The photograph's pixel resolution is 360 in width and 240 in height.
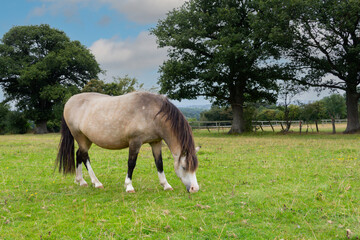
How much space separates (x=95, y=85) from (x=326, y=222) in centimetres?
3459

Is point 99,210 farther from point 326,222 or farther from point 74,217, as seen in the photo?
point 326,222

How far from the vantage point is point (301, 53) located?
22828 millimetres

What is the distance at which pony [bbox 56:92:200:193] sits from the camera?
5.45m

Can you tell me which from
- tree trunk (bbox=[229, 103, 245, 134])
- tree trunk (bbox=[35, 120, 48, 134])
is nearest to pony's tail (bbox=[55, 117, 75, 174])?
tree trunk (bbox=[229, 103, 245, 134])

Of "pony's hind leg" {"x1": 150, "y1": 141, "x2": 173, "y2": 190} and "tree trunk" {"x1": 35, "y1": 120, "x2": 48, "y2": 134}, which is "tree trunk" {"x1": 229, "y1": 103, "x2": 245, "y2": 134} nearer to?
"pony's hind leg" {"x1": 150, "y1": 141, "x2": 173, "y2": 190}

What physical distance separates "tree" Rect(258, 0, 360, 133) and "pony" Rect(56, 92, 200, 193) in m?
16.5

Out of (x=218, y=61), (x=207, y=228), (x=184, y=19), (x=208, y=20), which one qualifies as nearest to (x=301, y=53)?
(x=218, y=61)

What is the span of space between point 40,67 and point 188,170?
109 ft

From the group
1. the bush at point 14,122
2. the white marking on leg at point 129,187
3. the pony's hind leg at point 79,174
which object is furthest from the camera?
the bush at point 14,122

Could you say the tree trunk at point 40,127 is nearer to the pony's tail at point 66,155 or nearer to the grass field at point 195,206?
the grass field at point 195,206

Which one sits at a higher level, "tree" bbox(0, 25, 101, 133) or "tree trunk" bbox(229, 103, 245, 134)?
"tree" bbox(0, 25, 101, 133)

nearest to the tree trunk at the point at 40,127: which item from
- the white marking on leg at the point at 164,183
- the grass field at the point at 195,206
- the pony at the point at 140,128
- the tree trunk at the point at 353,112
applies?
the grass field at the point at 195,206

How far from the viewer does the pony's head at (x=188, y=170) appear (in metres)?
5.32

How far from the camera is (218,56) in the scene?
884 inches
